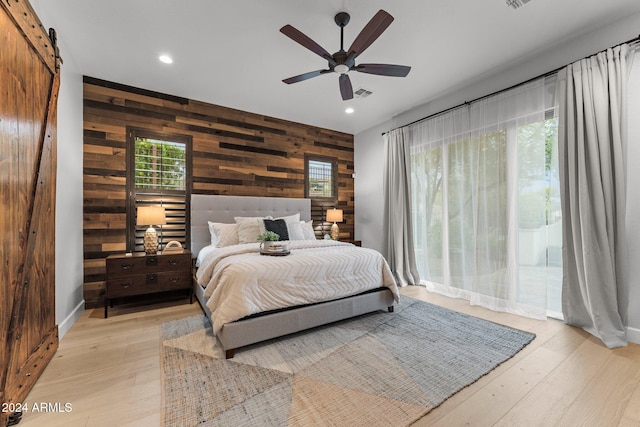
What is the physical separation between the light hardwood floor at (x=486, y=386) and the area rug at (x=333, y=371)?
0.36 feet

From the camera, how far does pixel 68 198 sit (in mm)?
2822

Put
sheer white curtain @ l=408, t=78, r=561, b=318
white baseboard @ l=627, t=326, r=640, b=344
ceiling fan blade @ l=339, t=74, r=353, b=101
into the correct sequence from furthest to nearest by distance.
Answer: sheer white curtain @ l=408, t=78, r=561, b=318, ceiling fan blade @ l=339, t=74, r=353, b=101, white baseboard @ l=627, t=326, r=640, b=344

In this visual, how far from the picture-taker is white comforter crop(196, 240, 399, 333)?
2.19 m

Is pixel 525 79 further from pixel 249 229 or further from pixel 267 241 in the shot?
pixel 249 229

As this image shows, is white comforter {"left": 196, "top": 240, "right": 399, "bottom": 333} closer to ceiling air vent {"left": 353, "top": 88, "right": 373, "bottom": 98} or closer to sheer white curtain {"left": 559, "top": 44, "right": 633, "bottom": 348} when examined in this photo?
sheer white curtain {"left": 559, "top": 44, "right": 633, "bottom": 348}

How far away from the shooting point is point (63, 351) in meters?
2.24

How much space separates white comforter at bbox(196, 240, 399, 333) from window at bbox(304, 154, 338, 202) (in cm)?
239

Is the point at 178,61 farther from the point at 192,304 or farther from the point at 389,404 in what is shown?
the point at 389,404

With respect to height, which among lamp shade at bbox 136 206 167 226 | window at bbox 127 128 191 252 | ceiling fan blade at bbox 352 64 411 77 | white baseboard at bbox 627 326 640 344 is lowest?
white baseboard at bbox 627 326 640 344

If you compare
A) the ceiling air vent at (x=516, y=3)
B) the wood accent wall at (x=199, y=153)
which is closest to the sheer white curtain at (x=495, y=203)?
the ceiling air vent at (x=516, y=3)

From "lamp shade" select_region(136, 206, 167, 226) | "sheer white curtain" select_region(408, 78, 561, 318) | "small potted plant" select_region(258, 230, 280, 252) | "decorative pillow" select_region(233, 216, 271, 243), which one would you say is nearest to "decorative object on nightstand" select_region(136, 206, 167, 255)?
"lamp shade" select_region(136, 206, 167, 226)

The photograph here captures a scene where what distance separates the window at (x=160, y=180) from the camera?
11.8 feet

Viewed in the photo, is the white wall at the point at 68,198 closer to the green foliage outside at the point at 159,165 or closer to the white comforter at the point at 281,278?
the green foliage outside at the point at 159,165

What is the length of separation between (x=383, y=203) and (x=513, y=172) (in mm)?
2137
